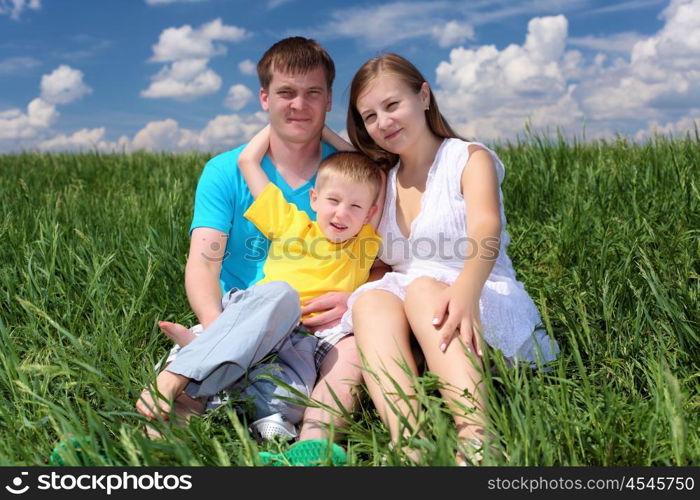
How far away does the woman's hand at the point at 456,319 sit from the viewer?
6.56 ft

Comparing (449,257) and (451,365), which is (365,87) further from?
(451,365)

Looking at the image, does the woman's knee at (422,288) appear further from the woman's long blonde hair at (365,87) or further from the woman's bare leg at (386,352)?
the woman's long blonde hair at (365,87)

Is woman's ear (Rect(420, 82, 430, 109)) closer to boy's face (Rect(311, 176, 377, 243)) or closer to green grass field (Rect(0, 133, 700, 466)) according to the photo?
boy's face (Rect(311, 176, 377, 243))

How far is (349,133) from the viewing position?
8.93ft

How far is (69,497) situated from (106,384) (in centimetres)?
69

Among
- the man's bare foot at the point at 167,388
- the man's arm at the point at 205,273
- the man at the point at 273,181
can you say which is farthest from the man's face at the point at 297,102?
the man's bare foot at the point at 167,388

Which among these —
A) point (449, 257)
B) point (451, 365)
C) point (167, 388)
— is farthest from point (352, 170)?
point (167, 388)

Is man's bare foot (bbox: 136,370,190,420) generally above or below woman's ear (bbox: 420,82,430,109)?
below

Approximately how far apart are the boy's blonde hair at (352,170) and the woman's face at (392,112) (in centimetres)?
11

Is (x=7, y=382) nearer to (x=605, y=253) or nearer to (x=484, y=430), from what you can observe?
(x=484, y=430)

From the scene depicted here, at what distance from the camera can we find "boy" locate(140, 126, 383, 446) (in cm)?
221

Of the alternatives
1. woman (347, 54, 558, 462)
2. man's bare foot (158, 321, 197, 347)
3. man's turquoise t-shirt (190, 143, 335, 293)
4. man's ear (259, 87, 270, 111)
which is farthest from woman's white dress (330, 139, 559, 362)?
man's ear (259, 87, 270, 111)

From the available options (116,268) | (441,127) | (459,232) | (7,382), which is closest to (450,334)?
(459,232)

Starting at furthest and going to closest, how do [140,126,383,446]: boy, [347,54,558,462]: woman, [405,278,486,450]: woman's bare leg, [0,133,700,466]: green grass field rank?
[140,126,383,446]: boy
[347,54,558,462]: woman
[405,278,486,450]: woman's bare leg
[0,133,700,466]: green grass field
